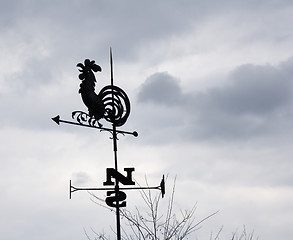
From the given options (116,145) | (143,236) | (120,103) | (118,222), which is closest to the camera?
(118,222)

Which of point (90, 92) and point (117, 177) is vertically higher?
point (90, 92)

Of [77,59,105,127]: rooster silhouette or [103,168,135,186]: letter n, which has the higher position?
[77,59,105,127]: rooster silhouette

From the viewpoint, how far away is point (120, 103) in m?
8.54

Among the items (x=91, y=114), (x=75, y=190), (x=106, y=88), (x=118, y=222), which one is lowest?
(x=118, y=222)

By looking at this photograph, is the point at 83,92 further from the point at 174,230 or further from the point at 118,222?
the point at 174,230

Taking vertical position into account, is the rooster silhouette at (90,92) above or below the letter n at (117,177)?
above

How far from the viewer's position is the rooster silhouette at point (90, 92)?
8.02 m

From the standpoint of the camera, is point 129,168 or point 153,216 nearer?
point 129,168

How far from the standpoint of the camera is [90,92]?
808cm

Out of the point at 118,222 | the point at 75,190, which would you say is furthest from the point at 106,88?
the point at 118,222

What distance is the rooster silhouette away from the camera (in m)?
8.02

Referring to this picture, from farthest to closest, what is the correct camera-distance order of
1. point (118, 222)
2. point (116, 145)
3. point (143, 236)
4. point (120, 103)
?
point (143, 236), point (120, 103), point (116, 145), point (118, 222)

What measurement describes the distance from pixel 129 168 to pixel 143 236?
7.66 feet

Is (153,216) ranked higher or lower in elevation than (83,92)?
lower
